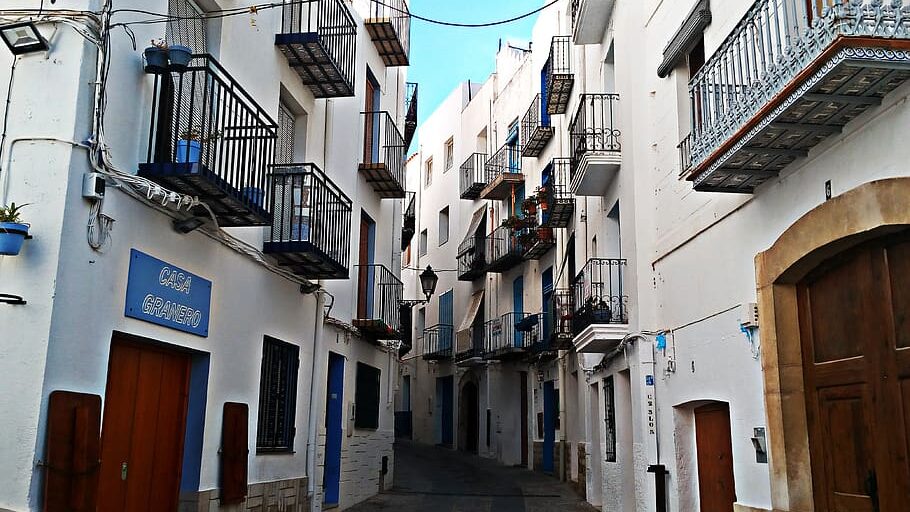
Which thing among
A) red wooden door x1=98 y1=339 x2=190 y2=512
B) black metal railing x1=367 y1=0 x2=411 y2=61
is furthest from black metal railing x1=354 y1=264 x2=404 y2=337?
red wooden door x1=98 y1=339 x2=190 y2=512

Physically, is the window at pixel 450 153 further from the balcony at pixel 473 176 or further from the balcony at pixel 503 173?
the balcony at pixel 503 173

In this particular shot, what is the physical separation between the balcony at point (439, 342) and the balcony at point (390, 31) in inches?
611

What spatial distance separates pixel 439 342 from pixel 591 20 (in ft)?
64.7

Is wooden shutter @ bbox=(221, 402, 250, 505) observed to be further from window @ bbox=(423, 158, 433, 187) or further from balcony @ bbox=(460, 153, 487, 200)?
window @ bbox=(423, 158, 433, 187)

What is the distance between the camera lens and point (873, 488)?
241 inches

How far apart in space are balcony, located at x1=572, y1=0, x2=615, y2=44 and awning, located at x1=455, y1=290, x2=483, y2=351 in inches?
590

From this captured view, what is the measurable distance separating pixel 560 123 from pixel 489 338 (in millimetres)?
8284

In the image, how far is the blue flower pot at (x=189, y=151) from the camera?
7.58 metres

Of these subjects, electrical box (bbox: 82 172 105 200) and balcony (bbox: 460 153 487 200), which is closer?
electrical box (bbox: 82 172 105 200)

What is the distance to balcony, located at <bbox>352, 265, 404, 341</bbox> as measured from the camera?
15.6 metres

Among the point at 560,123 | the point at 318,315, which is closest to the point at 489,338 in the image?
the point at 560,123

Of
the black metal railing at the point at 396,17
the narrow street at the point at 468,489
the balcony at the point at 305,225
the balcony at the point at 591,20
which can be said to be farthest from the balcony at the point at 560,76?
the narrow street at the point at 468,489

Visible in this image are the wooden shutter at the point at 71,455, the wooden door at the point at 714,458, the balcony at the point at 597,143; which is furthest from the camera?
the balcony at the point at 597,143

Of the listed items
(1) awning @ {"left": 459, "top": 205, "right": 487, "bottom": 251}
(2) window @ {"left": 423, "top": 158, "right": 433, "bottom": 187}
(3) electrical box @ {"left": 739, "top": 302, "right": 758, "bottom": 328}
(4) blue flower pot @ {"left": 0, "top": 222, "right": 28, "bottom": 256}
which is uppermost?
(2) window @ {"left": 423, "top": 158, "right": 433, "bottom": 187}
